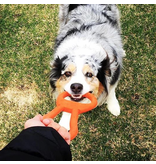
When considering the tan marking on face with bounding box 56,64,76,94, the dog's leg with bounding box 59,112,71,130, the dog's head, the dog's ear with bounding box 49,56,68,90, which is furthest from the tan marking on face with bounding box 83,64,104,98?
the dog's leg with bounding box 59,112,71,130

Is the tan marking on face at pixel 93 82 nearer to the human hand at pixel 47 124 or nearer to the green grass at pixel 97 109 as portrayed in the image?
the human hand at pixel 47 124

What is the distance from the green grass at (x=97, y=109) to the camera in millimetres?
3482

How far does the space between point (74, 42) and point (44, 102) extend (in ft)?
4.38

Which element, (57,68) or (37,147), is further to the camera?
(57,68)

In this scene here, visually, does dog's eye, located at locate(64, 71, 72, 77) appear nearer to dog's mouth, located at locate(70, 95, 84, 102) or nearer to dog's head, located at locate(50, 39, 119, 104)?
dog's head, located at locate(50, 39, 119, 104)

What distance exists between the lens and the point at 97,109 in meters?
3.71

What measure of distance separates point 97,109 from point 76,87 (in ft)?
4.37

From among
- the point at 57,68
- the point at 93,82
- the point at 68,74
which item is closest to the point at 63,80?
the point at 68,74

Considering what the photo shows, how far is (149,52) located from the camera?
4145 mm

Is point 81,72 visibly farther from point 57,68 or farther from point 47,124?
point 47,124

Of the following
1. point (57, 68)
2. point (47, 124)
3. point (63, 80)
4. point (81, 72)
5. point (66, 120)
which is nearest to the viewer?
point (47, 124)

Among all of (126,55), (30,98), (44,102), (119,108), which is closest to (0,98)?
(30,98)

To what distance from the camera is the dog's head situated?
257 cm

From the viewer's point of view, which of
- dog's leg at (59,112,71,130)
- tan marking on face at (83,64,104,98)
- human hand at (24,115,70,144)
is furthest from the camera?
dog's leg at (59,112,71,130)
